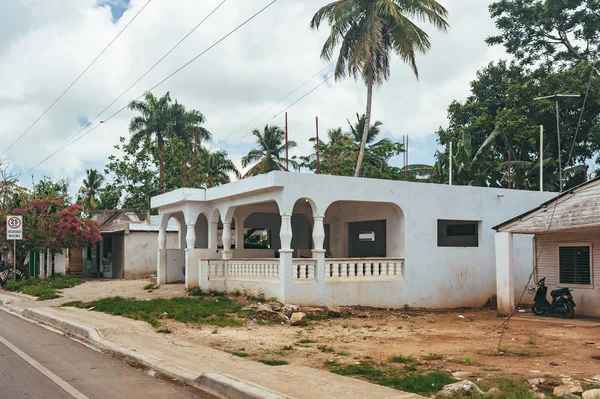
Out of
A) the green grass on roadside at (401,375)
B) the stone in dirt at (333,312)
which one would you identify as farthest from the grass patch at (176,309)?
the green grass on roadside at (401,375)

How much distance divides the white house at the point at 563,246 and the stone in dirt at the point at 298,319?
6333mm

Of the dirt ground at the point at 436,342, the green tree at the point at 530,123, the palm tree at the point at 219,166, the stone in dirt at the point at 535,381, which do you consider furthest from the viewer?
the palm tree at the point at 219,166

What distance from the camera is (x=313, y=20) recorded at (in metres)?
26.7

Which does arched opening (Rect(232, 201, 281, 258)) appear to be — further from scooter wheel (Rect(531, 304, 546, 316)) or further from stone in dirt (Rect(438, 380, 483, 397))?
stone in dirt (Rect(438, 380, 483, 397))

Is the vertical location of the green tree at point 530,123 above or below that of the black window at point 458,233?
above

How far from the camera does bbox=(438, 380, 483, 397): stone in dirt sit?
7.34 m

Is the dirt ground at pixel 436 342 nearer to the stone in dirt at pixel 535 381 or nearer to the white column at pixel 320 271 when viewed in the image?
the stone in dirt at pixel 535 381

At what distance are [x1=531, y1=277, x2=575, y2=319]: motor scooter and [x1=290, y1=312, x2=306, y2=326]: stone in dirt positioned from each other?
7.12 m

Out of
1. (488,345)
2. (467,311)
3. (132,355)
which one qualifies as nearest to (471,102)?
(467,311)

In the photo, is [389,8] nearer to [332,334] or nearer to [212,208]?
[212,208]

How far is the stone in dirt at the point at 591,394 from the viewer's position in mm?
6848

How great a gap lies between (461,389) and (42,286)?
21112 mm

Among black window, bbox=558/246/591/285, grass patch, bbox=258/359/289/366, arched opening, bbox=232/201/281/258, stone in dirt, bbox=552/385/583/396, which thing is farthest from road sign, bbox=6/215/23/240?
stone in dirt, bbox=552/385/583/396

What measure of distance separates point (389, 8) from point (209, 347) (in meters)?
18.9
